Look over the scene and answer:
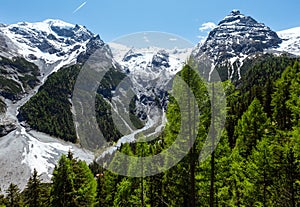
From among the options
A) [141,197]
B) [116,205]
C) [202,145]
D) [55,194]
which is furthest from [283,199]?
[55,194]

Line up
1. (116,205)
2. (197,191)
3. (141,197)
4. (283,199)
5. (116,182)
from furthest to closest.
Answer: (116,182) < (116,205) < (141,197) < (197,191) < (283,199)

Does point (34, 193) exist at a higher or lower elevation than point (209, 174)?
lower

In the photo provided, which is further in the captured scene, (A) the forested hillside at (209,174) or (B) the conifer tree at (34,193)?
(B) the conifer tree at (34,193)

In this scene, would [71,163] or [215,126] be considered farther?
[71,163]

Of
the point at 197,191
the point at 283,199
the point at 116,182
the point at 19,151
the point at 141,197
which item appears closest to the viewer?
the point at 283,199

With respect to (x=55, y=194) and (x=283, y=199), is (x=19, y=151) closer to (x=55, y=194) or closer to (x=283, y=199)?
(x=55, y=194)

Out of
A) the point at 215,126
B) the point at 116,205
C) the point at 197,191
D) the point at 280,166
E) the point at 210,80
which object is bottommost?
the point at 116,205

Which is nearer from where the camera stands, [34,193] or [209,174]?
[209,174]

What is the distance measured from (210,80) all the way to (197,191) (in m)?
8.98

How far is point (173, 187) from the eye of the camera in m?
22.5

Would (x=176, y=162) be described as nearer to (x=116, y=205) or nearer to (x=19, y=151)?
(x=116, y=205)

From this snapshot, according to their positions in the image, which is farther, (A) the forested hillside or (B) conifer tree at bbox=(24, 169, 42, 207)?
(B) conifer tree at bbox=(24, 169, 42, 207)

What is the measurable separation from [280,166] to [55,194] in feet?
77.3

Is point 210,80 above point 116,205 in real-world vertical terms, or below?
above
